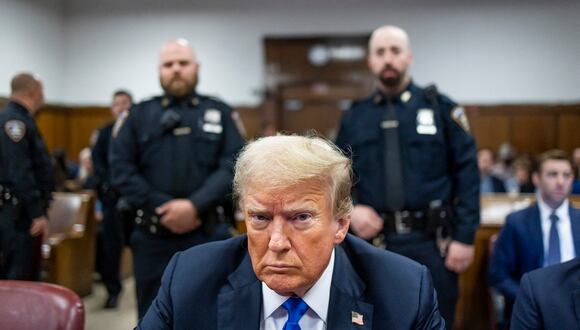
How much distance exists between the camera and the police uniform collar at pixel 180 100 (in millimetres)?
2998

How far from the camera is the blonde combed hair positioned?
115 cm

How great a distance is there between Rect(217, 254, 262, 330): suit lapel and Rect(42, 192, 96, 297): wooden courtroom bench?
4044mm

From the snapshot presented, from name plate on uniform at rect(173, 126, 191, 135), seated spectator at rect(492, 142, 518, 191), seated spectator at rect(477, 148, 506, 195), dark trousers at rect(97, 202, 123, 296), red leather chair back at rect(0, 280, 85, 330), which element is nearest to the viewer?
red leather chair back at rect(0, 280, 85, 330)

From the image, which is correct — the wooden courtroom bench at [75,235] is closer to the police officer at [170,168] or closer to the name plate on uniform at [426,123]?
the police officer at [170,168]

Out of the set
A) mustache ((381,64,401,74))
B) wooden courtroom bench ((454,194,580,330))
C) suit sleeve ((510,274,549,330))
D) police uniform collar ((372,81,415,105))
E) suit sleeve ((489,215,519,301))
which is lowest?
wooden courtroom bench ((454,194,580,330))

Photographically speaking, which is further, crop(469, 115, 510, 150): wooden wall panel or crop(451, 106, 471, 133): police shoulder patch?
crop(469, 115, 510, 150): wooden wall panel

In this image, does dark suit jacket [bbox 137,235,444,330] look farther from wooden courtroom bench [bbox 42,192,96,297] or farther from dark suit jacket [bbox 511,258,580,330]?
wooden courtroom bench [bbox 42,192,96,297]

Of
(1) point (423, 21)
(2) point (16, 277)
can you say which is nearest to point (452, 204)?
(2) point (16, 277)

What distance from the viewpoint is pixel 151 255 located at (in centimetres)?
288

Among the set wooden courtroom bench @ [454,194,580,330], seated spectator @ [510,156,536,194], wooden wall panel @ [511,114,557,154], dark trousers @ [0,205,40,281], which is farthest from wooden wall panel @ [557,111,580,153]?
dark trousers @ [0,205,40,281]

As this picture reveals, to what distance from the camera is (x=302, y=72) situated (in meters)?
9.57

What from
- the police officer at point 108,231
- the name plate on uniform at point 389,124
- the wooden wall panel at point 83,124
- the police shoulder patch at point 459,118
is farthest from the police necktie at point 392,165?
the wooden wall panel at point 83,124

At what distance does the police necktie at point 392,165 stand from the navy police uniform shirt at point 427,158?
0.07ft

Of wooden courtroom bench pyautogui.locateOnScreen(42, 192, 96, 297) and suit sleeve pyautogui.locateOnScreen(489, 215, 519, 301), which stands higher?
suit sleeve pyautogui.locateOnScreen(489, 215, 519, 301)
